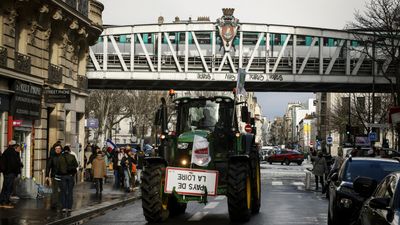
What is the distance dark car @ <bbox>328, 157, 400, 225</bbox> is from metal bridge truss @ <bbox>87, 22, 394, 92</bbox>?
45818mm

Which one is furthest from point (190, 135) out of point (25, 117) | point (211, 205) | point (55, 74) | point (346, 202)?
point (55, 74)

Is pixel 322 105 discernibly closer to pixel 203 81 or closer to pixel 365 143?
pixel 203 81

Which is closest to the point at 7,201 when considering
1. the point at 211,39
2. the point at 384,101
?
the point at 211,39

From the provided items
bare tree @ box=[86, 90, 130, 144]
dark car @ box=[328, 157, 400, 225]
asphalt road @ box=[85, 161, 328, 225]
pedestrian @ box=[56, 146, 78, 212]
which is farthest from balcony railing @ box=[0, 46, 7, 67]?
bare tree @ box=[86, 90, 130, 144]

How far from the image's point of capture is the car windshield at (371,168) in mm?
14742

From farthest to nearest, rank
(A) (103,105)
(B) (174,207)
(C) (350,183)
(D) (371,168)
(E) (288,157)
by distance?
(A) (103,105), (E) (288,157), (B) (174,207), (D) (371,168), (C) (350,183)

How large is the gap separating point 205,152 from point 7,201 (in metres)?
6.65

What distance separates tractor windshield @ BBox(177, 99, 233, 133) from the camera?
57.3 ft

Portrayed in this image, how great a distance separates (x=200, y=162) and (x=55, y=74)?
1465 centimetres

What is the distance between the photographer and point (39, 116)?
90.6ft

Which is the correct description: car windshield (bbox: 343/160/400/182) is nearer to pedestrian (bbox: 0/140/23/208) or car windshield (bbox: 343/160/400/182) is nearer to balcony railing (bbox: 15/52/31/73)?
pedestrian (bbox: 0/140/23/208)

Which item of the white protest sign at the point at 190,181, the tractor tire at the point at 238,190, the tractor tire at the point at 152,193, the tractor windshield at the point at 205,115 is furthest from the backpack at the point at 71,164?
the tractor tire at the point at 238,190

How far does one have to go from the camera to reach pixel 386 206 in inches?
323

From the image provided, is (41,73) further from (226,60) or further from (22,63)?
(226,60)
